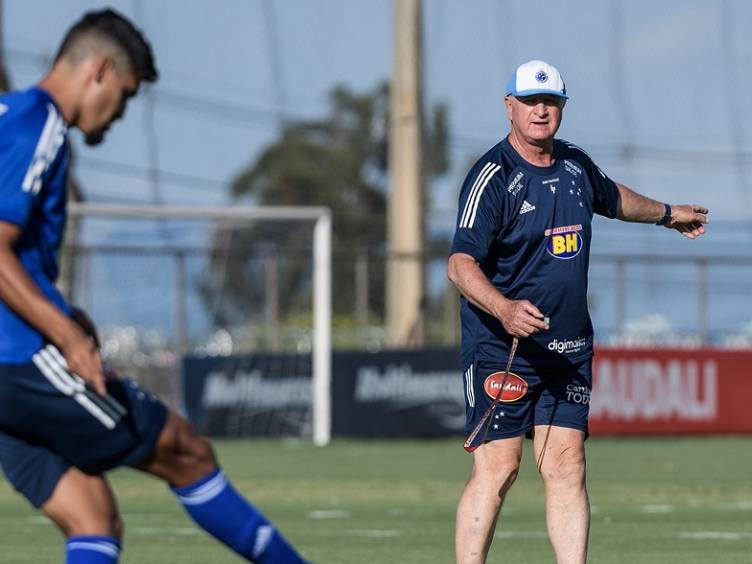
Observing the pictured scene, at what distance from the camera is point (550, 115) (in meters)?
6.79

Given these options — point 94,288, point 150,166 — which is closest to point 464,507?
point 94,288

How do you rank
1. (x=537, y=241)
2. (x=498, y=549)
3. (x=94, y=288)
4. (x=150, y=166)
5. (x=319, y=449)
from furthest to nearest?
(x=150, y=166) < (x=94, y=288) < (x=319, y=449) < (x=498, y=549) < (x=537, y=241)

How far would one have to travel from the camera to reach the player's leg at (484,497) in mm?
6855

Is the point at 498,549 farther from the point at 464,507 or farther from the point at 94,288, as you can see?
the point at 94,288

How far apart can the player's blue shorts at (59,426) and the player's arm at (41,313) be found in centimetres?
7

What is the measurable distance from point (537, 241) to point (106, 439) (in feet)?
8.02

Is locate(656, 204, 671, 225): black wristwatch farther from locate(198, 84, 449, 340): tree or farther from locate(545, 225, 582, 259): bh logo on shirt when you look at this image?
locate(198, 84, 449, 340): tree

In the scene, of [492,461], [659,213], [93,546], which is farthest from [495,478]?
[93,546]

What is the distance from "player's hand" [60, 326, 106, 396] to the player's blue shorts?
5 cm

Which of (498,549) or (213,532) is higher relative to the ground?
(213,532)

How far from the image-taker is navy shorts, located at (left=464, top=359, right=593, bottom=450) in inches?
271

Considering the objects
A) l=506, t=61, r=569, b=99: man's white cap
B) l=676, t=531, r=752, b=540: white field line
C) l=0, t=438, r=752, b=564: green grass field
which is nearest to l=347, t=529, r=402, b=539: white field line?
l=0, t=438, r=752, b=564: green grass field

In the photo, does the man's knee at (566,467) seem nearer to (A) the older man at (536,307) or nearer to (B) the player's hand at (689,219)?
(A) the older man at (536,307)

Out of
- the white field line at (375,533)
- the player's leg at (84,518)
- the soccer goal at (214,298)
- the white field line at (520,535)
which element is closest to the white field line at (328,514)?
the white field line at (375,533)
